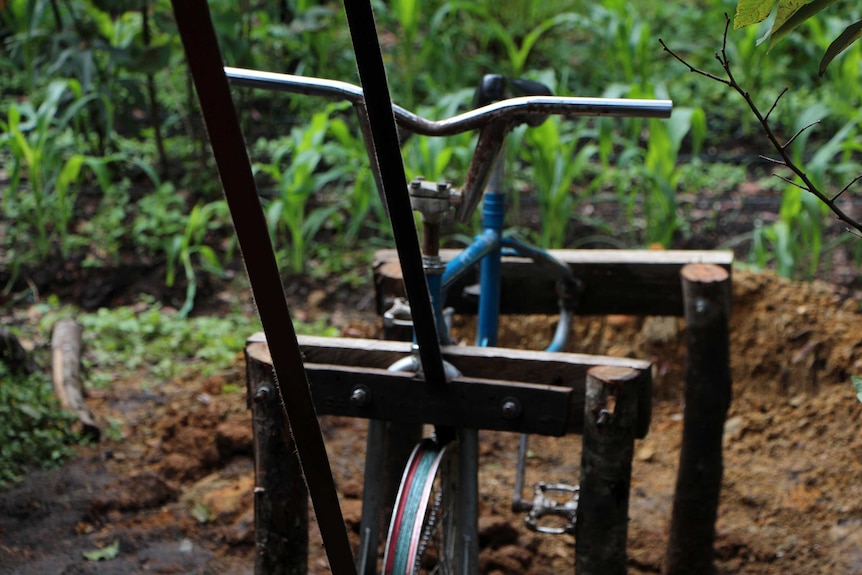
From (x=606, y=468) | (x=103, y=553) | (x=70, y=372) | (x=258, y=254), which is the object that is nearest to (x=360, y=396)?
(x=606, y=468)

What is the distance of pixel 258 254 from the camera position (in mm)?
956

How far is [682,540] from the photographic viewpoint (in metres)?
2.31

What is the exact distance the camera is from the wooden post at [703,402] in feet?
7.25

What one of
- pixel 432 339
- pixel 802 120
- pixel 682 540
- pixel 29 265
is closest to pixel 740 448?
pixel 682 540

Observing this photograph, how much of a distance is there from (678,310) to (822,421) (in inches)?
35.2

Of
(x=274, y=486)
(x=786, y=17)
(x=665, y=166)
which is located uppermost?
(x=786, y=17)

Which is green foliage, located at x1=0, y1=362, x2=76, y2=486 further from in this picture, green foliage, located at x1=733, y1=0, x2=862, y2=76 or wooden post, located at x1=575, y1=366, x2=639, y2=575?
green foliage, located at x1=733, y1=0, x2=862, y2=76

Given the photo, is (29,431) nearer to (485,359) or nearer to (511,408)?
(485,359)

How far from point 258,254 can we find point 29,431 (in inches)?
88.2

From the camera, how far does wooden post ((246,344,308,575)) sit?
1.72 m

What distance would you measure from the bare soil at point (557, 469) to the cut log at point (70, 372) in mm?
89

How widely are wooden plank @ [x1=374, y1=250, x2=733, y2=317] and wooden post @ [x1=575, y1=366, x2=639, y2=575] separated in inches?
27.6

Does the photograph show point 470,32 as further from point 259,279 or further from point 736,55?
point 259,279

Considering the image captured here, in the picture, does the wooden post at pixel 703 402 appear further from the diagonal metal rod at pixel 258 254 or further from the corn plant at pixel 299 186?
the corn plant at pixel 299 186
